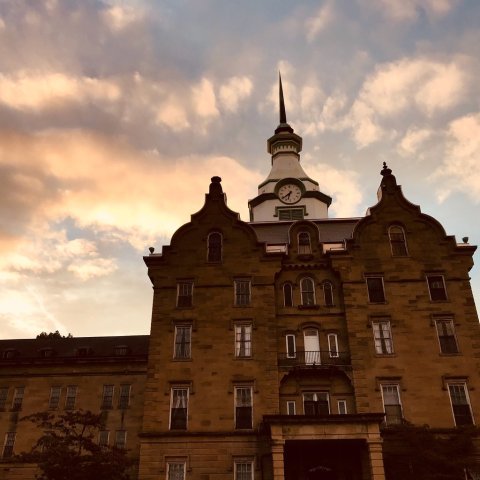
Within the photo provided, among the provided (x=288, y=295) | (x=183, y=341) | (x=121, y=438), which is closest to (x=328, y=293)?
(x=288, y=295)

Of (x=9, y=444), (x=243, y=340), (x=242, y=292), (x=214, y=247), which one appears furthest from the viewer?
(x=9, y=444)

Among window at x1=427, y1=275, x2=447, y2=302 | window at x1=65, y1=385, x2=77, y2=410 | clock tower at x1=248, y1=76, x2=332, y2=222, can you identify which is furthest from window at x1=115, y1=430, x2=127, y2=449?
window at x1=427, y1=275, x2=447, y2=302

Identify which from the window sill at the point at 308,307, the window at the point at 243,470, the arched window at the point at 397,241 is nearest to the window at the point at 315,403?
the window at the point at 243,470

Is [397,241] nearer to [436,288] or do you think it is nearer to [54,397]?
[436,288]

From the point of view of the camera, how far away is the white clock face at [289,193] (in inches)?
2014

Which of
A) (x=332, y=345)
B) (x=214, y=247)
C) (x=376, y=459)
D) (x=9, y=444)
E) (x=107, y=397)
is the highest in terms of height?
(x=214, y=247)

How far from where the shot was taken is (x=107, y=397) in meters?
43.9

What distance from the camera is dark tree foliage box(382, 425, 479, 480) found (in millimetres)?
26125

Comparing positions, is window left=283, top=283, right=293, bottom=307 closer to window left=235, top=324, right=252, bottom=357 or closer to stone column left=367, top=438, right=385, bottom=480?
window left=235, top=324, right=252, bottom=357

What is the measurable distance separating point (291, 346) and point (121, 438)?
1860cm

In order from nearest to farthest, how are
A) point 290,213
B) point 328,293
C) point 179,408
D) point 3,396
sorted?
point 179,408 → point 328,293 → point 3,396 → point 290,213

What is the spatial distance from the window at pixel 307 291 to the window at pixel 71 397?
75.2ft

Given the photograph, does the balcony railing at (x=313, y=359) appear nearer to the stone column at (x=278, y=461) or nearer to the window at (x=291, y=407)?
the window at (x=291, y=407)

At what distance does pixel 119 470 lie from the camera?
87.1 ft
